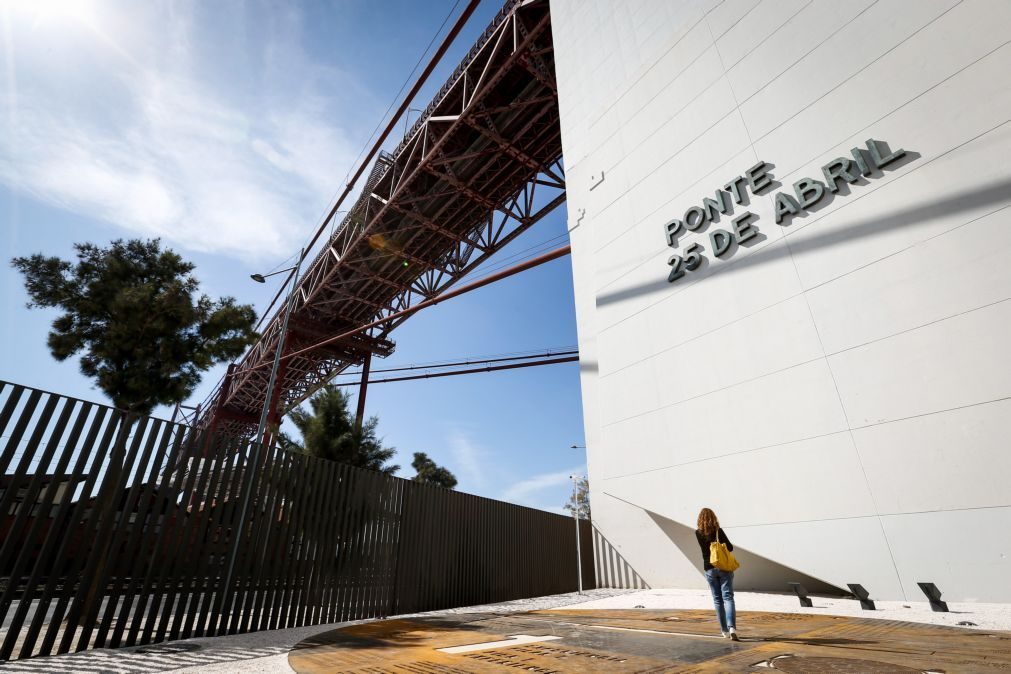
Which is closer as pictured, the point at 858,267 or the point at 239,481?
the point at 239,481

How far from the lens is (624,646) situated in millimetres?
3936

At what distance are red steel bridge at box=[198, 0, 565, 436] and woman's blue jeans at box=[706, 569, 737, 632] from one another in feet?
44.1

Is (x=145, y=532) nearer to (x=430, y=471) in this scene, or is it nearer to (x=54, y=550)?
(x=54, y=550)

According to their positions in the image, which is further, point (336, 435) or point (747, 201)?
point (336, 435)

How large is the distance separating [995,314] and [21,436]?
430 inches

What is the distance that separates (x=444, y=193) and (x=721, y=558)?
1746 centimetres

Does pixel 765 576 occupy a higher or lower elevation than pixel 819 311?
lower

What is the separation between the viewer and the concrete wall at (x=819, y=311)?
18.4 ft

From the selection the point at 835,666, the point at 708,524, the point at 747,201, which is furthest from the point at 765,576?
the point at 747,201

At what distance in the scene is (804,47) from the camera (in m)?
8.39

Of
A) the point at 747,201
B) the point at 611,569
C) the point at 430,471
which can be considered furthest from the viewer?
the point at 430,471

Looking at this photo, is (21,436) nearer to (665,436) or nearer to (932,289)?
(665,436)

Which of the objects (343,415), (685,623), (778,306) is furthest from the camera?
(343,415)

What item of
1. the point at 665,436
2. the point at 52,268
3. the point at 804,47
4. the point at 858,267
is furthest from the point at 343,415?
the point at 804,47
